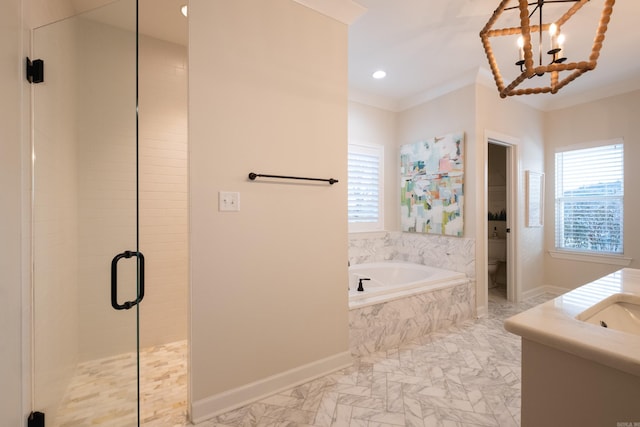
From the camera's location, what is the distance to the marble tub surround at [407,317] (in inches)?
92.6

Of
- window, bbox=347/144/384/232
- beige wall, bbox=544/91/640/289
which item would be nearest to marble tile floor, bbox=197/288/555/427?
window, bbox=347/144/384/232

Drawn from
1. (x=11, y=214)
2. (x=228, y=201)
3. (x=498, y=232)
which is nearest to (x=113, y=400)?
(x=11, y=214)

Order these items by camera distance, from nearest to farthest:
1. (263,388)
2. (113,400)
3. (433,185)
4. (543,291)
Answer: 1. (113,400)
2. (263,388)
3. (433,185)
4. (543,291)

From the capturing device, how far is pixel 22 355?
47.1 inches

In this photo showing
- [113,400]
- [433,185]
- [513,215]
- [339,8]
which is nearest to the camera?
[113,400]

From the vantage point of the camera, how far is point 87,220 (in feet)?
5.60

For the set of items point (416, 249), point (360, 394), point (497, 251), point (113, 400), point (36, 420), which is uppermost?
point (416, 249)

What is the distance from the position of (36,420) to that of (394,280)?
10.3 feet

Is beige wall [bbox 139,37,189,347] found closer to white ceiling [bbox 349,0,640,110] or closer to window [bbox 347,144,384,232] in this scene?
white ceiling [bbox 349,0,640,110]

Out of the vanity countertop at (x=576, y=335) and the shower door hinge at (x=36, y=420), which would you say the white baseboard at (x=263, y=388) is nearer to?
the shower door hinge at (x=36, y=420)

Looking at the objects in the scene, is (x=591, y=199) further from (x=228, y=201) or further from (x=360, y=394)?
(x=228, y=201)

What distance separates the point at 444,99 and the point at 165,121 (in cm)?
302

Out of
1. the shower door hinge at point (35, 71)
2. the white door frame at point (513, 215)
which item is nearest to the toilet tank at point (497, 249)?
the white door frame at point (513, 215)

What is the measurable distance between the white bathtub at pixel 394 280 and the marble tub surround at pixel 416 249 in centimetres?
11
